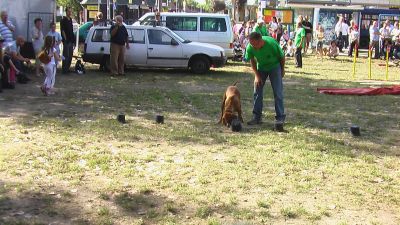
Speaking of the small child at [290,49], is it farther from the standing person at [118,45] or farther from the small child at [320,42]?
the standing person at [118,45]

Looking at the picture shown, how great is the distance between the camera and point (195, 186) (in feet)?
19.5

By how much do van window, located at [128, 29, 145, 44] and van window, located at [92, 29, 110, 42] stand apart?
0.72 m

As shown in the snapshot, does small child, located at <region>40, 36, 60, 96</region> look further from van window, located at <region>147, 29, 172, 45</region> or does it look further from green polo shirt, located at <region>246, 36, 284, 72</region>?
van window, located at <region>147, 29, 172, 45</region>

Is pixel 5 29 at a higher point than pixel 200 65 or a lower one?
higher

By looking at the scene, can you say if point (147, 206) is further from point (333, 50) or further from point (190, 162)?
point (333, 50)

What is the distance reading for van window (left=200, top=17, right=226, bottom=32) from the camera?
19.7m

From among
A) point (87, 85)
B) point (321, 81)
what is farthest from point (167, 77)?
point (321, 81)

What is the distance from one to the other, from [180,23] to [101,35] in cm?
397

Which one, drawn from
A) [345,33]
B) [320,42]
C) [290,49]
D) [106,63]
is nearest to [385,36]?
[320,42]

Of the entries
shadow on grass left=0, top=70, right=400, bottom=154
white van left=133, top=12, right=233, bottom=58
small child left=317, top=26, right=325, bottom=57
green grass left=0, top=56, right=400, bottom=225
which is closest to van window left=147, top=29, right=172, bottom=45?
shadow on grass left=0, top=70, right=400, bottom=154

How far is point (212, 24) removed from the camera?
776 inches

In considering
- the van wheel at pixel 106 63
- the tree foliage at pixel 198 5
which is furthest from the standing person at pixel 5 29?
the tree foliage at pixel 198 5

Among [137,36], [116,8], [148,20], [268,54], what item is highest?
[116,8]

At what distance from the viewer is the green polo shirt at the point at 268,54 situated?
8.84 m
